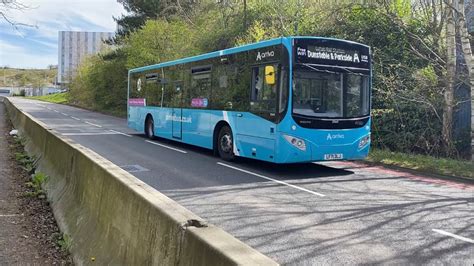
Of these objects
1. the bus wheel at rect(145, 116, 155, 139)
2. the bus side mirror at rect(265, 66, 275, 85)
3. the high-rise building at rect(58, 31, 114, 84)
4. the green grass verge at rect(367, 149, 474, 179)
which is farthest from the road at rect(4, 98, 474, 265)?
the high-rise building at rect(58, 31, 114, 84)

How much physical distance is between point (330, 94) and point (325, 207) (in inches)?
158

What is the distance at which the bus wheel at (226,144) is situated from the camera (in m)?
12.5

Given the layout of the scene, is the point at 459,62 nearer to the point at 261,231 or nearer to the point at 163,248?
the point at 261,231

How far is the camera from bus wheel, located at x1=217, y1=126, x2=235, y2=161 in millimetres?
12516

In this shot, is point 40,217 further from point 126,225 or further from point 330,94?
point 330,94

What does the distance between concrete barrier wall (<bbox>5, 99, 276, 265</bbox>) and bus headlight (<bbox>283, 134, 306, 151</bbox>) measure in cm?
480

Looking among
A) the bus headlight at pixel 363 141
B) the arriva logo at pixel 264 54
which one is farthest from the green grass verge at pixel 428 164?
the arriva logo at pixel 264 54

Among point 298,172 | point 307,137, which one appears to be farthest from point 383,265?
point 298,172

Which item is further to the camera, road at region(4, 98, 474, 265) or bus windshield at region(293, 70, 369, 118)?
bus windshield at region(293, 70, 369, 118)

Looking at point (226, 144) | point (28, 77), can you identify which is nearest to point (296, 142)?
point (226, 144)

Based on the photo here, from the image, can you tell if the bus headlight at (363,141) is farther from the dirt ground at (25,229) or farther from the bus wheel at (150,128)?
the bus wheel at (150,128)

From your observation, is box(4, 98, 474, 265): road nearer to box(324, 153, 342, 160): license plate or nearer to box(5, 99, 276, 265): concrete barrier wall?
box(324, 153, 342, 160): license plate

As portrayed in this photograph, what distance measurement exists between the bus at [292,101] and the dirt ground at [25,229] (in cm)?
510

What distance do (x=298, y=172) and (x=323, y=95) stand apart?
1.98 meters
